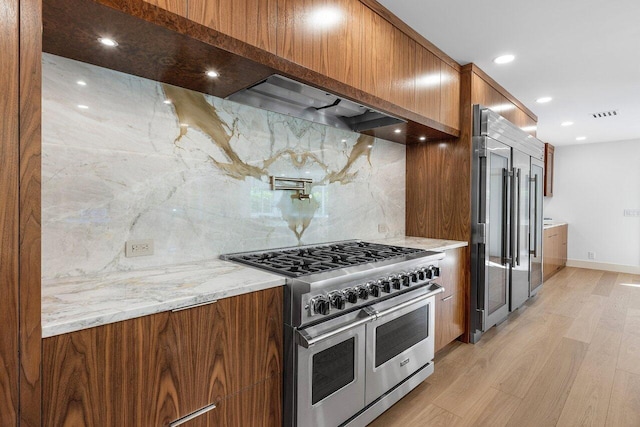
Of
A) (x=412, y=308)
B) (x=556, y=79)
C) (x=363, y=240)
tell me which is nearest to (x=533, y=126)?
(x=556, y=79)

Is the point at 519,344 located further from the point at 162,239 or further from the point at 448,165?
the point at 162,239

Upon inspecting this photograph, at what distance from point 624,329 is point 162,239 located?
424 centimetres

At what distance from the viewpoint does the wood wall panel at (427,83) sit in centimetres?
242

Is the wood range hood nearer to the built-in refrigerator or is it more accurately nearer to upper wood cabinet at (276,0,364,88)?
upper wood cabinet at (276,0,364,88)

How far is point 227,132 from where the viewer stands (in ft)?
6.30

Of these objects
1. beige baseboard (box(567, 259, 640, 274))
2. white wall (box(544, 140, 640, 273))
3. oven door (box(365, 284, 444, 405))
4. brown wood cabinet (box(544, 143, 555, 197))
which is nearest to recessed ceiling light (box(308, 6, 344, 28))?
oven door (box(365, 284, 444, 405))

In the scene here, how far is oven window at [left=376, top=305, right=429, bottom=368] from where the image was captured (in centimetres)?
183

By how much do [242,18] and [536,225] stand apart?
A: 164 inches

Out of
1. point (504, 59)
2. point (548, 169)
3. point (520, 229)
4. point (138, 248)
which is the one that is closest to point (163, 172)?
point (138, 248)

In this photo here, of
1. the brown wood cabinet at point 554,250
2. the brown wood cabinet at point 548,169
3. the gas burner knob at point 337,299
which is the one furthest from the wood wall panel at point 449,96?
the brown wood cabinet at point 548,169

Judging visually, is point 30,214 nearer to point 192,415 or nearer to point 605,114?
point 192,415

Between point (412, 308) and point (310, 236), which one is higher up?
point (310, 236)

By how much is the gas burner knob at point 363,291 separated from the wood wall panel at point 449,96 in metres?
1.63

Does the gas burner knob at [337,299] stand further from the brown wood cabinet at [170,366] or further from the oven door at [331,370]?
the brown wood cabinet at [170,366]
